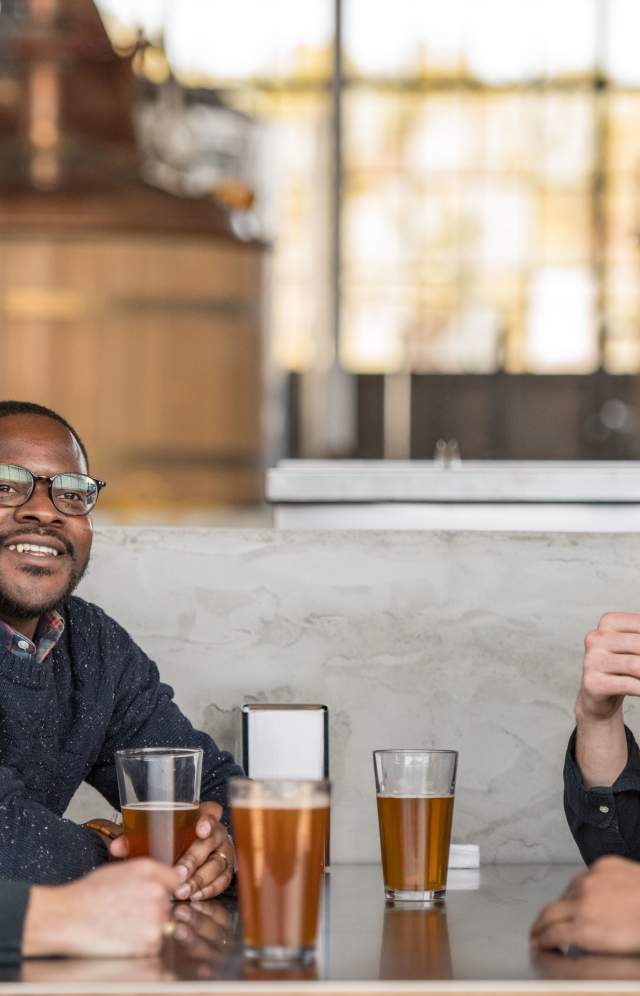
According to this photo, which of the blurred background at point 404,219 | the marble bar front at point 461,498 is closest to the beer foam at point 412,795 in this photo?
the marble bar front at point 461,498

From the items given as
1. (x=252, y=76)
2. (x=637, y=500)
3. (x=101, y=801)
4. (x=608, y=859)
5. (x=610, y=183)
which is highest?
(x=252, y=76)

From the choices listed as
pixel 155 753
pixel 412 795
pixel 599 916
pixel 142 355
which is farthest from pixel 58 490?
pixel 142 355

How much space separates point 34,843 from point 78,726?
0.19 metres

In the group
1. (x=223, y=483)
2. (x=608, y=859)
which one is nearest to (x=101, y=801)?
(x=608, y=859)

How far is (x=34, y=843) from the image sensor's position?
126 centimetres

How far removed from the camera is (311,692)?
165cm

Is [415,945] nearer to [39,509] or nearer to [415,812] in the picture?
[415,812]

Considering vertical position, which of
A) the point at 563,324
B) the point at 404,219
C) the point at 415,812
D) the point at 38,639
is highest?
the point at 404,219

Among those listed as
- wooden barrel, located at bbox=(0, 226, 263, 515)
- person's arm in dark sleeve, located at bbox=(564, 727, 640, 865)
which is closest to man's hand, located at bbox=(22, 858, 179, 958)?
person's arm in dark sleeve, located at bbox=(564, 727, 640, 865)

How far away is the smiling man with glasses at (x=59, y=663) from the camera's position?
4.54 feet

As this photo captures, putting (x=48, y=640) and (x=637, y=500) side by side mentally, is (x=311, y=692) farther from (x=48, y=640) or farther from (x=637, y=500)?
(x=637, y=500)

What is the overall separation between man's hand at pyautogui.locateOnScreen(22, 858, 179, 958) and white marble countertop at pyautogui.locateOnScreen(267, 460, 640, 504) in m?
1.06

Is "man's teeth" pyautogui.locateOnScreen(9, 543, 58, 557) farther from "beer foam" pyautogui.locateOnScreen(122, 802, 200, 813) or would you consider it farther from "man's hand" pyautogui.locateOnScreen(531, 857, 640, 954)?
"man's hand" pyautogui.locateOnScreen(531, 857, 640, 954)

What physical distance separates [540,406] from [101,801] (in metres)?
7.07
